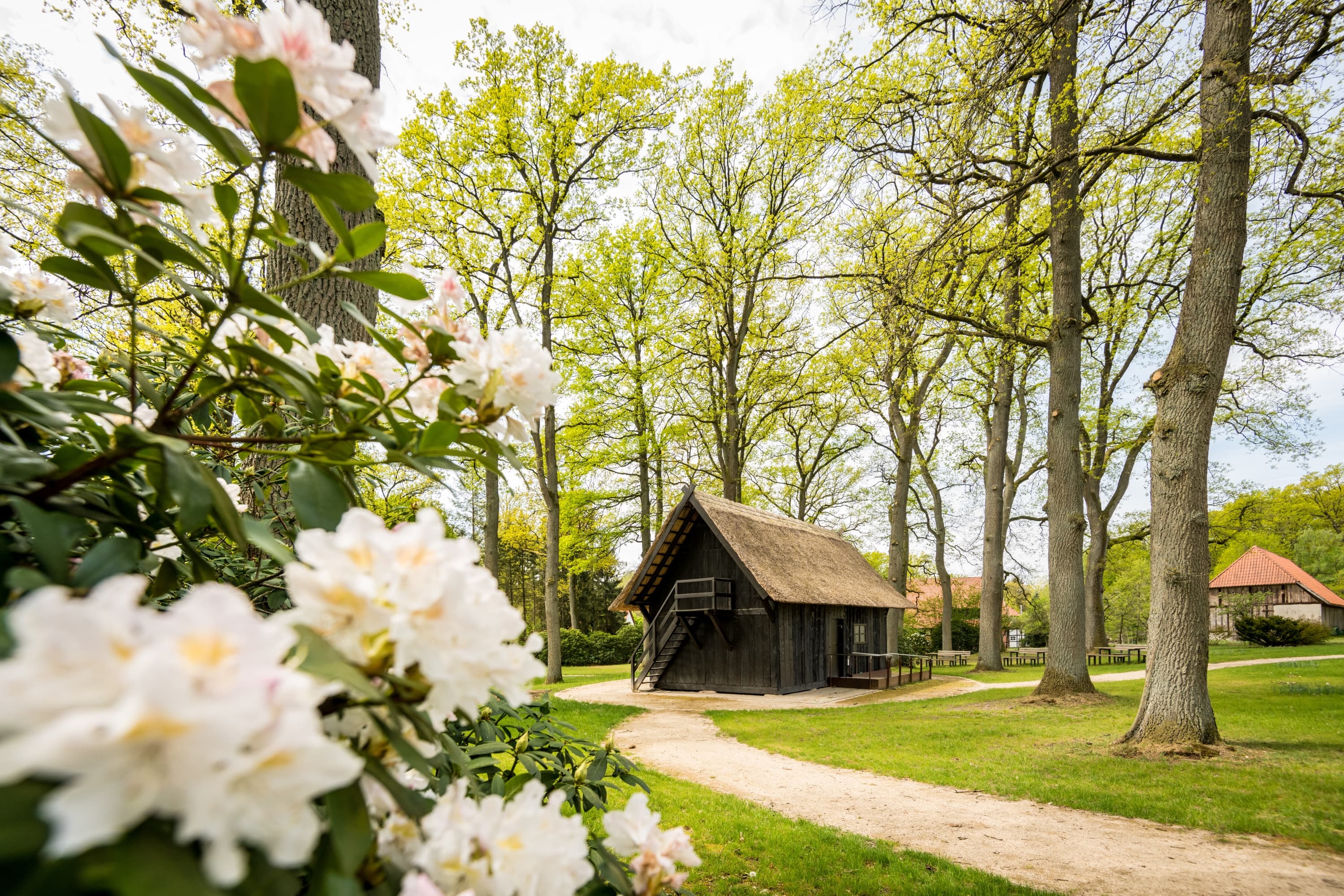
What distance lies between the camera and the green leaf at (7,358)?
0.86 meters

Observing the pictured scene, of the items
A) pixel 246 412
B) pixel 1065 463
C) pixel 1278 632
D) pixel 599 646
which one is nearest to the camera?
pixel 246 412

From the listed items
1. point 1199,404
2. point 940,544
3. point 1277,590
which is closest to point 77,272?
point 1199,404

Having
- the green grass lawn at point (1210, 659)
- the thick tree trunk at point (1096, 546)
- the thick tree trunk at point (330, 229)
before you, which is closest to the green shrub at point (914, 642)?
the green grass lawn at point (1210, 659)

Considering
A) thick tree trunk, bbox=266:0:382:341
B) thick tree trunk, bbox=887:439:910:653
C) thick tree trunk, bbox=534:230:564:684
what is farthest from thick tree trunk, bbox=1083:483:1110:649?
thick tree trunk, bbox=266:0:382:341

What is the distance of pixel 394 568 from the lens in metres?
0.67

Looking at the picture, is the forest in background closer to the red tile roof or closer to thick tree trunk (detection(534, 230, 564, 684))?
thick tree trunk (detection(534, 230, 564, 684))

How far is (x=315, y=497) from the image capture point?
3.21 ft

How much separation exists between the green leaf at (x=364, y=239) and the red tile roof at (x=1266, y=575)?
4667 cm

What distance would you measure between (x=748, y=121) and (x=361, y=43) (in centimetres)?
1657

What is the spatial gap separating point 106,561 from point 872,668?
19985 mm

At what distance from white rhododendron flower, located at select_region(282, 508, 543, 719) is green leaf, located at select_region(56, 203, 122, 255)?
0.58 meters

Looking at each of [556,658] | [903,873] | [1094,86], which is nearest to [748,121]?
[1094,86]

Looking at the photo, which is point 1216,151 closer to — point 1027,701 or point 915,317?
point 915,317

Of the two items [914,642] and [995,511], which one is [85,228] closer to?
[995,511]
